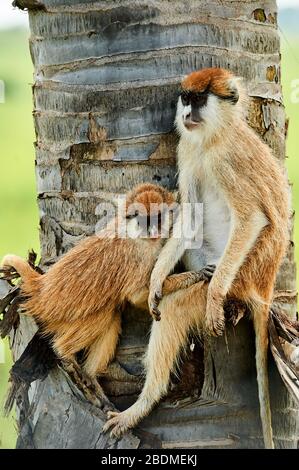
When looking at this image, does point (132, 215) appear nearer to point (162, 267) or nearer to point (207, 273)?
point (162, 267)

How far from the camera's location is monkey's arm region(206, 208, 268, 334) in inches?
183

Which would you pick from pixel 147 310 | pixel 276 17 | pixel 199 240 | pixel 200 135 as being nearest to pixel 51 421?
pixel 147 310

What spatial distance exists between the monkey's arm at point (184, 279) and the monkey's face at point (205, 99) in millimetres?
690

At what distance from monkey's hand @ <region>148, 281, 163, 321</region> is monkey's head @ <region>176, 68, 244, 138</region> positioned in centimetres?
77

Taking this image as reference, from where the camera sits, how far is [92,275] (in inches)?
187

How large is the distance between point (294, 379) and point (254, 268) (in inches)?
22.5

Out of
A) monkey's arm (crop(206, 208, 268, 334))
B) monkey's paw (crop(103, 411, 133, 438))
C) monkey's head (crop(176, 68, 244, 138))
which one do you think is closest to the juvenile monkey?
monkey's arm (crop(206, 208, 268, 334))

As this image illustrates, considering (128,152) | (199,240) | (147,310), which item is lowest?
(147,310)

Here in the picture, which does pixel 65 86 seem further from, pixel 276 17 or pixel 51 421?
pixel 51 421

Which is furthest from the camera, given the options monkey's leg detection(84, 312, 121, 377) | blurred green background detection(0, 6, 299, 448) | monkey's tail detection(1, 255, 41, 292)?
blurred green background detection(0, 6, 299, 448)

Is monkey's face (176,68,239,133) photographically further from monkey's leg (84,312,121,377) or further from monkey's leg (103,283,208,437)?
monkey's leg (84,312,121,377)

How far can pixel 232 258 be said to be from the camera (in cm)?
475

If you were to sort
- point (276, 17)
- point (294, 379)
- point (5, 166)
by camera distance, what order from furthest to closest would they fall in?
point (5, 166) < point (276, 17) < point (294, 379)

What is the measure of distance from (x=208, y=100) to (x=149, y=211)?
613mm
